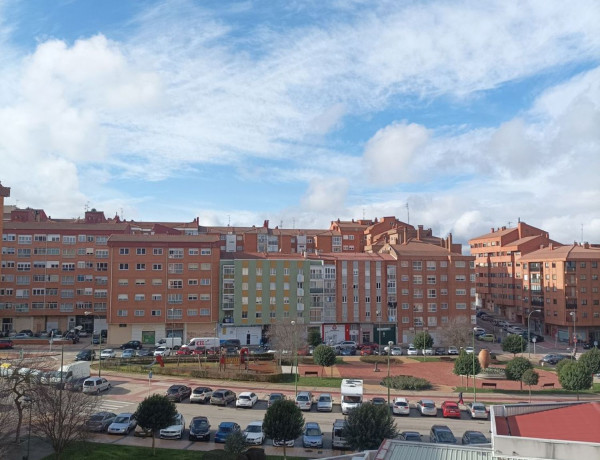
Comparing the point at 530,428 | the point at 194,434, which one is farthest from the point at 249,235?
the point at 530,428

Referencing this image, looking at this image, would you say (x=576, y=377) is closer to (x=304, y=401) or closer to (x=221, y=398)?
(x=304, y=401)

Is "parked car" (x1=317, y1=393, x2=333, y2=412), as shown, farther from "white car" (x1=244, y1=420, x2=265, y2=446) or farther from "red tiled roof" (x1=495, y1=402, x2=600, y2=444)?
"red tiled roof" (x1=495, y1=402, x2=600, y2=444)

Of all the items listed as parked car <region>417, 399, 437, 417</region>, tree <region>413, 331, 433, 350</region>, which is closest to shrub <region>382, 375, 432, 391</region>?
parked car <region>417, 399, 437, 417</region>

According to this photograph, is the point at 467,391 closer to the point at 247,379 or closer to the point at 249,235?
the point at 247,379

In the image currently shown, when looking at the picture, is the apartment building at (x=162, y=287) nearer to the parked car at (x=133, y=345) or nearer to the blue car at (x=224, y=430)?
the parked car at (x=133, y=345)

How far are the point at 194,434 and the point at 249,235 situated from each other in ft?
230

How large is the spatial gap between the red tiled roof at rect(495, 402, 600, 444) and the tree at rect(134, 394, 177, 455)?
16499 mm

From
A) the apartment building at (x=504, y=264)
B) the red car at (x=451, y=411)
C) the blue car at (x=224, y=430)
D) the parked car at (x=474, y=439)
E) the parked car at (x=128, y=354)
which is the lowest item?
the red car at (x=451, y=411)

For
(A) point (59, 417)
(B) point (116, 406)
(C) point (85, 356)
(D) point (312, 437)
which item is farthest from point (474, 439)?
(C) point (85, 356)

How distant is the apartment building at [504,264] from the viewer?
9488 centimetres

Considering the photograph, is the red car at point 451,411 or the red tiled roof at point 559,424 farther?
the red car at point 451,411

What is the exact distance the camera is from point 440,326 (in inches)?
2886

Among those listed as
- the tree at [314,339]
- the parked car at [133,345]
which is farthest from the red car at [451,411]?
the parked car at [133,345]

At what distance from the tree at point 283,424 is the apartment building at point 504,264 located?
75.2 meters
